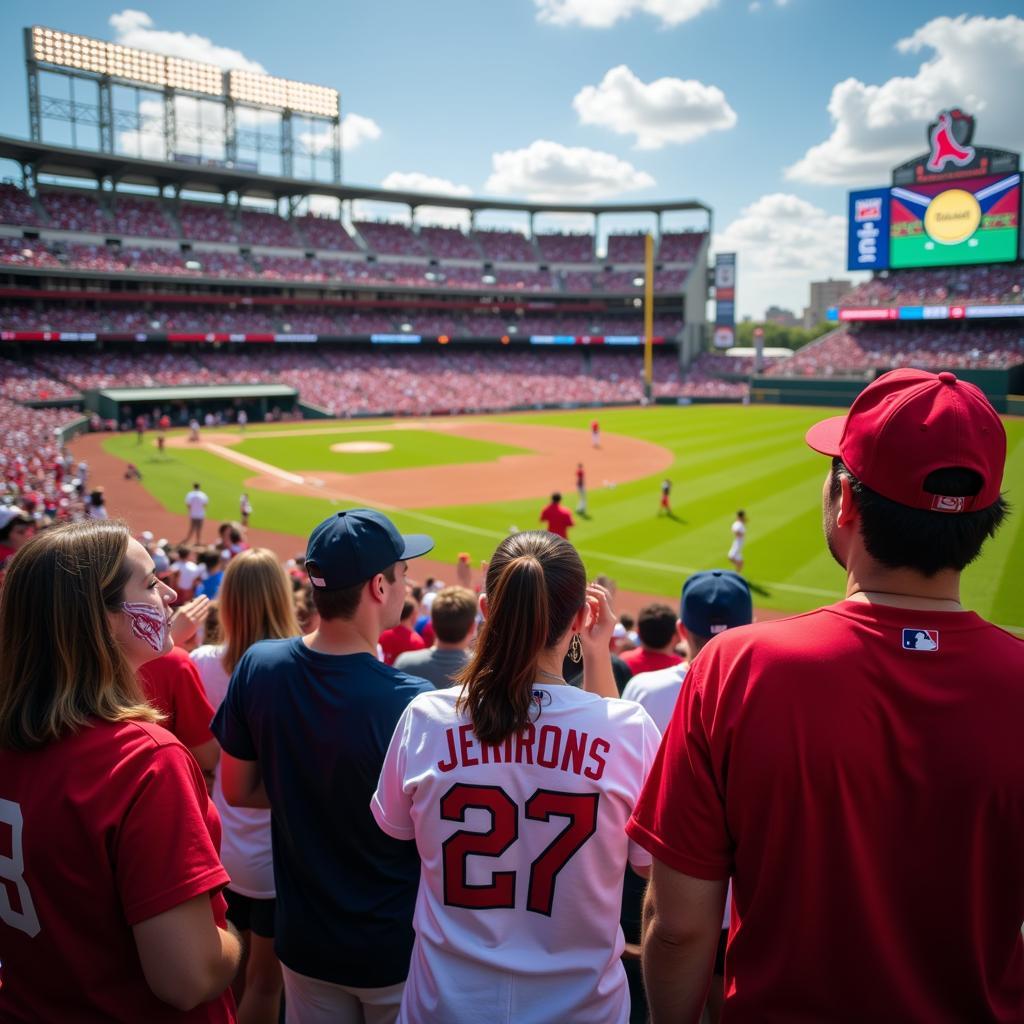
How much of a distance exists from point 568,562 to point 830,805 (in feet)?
4.11

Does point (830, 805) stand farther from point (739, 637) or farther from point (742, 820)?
point (739, 637)

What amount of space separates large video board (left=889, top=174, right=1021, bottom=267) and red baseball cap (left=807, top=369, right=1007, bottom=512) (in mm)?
68349

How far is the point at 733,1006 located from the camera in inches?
82.4

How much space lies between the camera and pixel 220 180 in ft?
208

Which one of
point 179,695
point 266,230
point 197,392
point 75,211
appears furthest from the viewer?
point 266,230

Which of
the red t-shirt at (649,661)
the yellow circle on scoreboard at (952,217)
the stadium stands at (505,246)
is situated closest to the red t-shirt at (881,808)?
the red t-shirt at (649,661)

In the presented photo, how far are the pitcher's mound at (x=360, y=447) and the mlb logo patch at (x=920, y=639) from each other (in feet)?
123

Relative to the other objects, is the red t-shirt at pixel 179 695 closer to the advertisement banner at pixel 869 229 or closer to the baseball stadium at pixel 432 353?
the baseball stadium at pixel 432 353

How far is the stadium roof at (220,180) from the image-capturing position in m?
55.2

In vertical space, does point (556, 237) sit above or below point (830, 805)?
above

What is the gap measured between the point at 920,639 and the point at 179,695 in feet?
11.2

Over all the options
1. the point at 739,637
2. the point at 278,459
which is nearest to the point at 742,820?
the point at 739,637

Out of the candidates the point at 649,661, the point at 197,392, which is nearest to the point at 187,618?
the point at 649,661

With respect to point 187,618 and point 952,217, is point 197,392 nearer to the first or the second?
point 187,618
